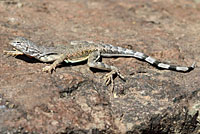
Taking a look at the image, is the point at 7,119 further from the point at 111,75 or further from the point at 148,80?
the point at 148,80

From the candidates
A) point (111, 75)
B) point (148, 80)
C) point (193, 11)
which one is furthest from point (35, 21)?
point (193, 11)

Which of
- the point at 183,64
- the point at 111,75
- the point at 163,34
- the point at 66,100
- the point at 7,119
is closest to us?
the point at 7,119

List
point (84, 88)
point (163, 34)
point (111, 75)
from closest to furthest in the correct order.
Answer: point (84, 88), point (111, 75), point (163, 34)

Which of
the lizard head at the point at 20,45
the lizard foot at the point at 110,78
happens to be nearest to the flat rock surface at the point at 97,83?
the lizard foot at the point at 110,78

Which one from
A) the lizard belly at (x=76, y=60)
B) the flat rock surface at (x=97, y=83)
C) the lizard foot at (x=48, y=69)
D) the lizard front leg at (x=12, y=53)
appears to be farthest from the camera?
the lizard belly at (x=76, y=60)

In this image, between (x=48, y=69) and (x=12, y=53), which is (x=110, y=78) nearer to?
(x=48, y=69)

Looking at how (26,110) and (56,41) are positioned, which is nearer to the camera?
(26,110)

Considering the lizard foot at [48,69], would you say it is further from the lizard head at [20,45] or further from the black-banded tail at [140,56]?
the black-banded tail at [140,56]
